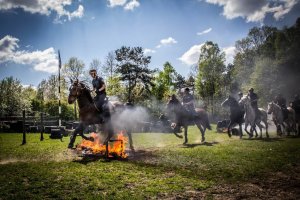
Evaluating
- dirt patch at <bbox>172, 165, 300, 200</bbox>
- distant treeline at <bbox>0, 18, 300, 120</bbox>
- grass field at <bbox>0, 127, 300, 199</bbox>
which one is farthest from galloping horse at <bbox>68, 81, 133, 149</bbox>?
distant treeline at <bbox>0, 18, 300, 120</bbox>

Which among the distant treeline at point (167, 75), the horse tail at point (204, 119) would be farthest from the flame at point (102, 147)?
the distant treeline at point (167, 75)

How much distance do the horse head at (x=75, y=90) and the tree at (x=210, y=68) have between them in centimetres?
4847

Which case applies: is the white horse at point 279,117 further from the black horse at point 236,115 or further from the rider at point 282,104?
the black horse at point 236,115

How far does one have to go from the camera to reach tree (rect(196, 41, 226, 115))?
191ft

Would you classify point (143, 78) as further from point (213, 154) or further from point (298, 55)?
point (213, 154)

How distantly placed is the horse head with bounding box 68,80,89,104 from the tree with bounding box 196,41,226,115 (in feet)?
159

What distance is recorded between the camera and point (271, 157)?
11.5m

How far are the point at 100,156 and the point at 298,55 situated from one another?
150ft

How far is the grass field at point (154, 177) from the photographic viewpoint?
21.9 ft

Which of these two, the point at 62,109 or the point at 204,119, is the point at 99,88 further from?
the point at 62,109

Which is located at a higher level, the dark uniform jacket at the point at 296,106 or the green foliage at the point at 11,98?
the green foliage at the point at 11,98

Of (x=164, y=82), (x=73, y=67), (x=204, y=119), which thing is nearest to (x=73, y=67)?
(x=73, y=67)

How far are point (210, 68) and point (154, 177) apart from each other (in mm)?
52585

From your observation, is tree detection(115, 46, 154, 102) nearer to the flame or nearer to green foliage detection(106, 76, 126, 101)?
green foliage detection(106, 76, 126, 101)
